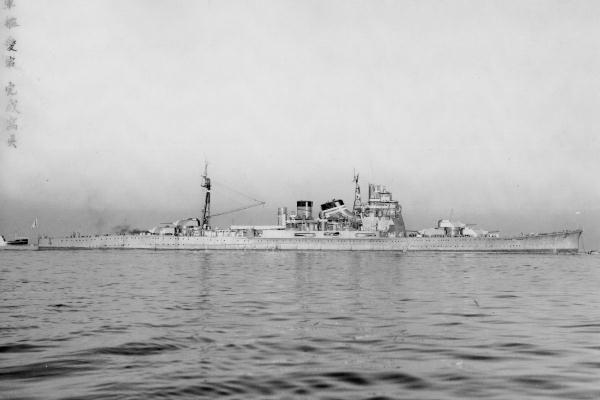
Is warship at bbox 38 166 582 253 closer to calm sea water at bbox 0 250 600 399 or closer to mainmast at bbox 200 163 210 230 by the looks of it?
mainmast at bbox 200 163 210 230

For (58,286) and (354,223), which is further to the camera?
(354,223)

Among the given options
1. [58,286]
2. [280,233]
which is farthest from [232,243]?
[58,286]

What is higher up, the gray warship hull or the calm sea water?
the gray warship hull

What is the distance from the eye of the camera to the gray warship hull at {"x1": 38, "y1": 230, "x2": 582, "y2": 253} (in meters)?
81.0

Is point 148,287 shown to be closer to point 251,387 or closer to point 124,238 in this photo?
point 251,387

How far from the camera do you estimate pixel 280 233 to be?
85.7 metres

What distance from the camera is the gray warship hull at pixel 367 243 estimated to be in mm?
81000

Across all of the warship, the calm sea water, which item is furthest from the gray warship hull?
the calm sea water

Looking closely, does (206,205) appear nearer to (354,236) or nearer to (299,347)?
(354,236)

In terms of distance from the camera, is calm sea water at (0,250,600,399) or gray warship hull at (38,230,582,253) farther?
gray warship hull at (38,230,582,253)

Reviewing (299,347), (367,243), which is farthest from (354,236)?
(299,347)

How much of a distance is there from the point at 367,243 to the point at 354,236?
2.46 metres

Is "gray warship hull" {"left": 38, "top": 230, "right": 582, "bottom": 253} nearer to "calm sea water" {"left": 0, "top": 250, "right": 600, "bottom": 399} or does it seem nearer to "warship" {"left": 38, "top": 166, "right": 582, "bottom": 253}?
"warship" {"left": 38, "top": 166, "right": 582, "bottom": 253}

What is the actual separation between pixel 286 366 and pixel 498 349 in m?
4.18
